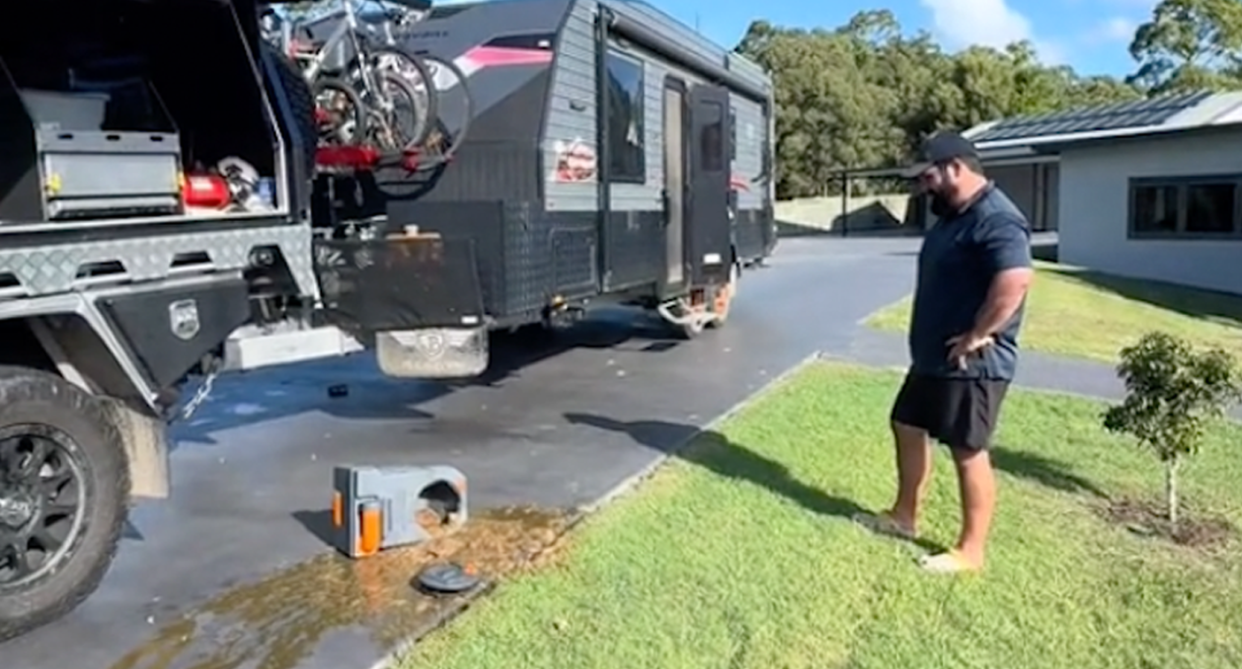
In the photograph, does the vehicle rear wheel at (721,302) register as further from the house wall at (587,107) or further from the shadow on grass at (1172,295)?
the shadow on grass at (1172,295)

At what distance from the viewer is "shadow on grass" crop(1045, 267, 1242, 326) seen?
17109 millimetres

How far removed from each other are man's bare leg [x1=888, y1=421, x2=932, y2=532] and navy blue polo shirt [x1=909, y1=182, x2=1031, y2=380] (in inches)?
11.5

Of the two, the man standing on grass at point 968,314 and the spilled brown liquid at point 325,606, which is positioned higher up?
the man standing on grass at point 968,314

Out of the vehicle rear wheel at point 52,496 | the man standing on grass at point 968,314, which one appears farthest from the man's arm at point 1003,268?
the vehicle rear wheel at point 52,496

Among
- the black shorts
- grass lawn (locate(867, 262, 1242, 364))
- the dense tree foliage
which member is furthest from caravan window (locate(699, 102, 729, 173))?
the dense tree foliage

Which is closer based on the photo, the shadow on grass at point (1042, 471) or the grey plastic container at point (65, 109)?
the grey plastic container at point (65, 109)

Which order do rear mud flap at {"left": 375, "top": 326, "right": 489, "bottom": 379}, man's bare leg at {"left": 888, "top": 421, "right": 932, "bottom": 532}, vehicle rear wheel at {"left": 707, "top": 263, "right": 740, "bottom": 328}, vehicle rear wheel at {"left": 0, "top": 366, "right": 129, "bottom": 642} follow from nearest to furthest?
vehicle rear wheel at {"left": 0, "top": 366, "right": 129, "bottom": 642} < man's bare leg at {"left": 888, "top": 421, "right": 932, "bottom": 532} < rear mud flap at {"left": 375, "top": 326, "right": 489, "bottom": 379} < vehicle rear wheel at {"left": 707, "top": 263, "right": 740, "bottom": 328}

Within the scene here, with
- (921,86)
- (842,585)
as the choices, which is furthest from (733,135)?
(921,86)

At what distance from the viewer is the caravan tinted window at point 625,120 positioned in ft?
27.2

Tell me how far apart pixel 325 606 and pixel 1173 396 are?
3.89 meters

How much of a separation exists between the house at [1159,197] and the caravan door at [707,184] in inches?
519

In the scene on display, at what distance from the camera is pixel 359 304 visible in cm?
571

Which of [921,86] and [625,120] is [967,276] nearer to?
[625,120]

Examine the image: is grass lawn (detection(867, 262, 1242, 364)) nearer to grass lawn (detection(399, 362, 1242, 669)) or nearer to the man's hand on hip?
grass lawn (detection(399, 362, 1242, 669))
